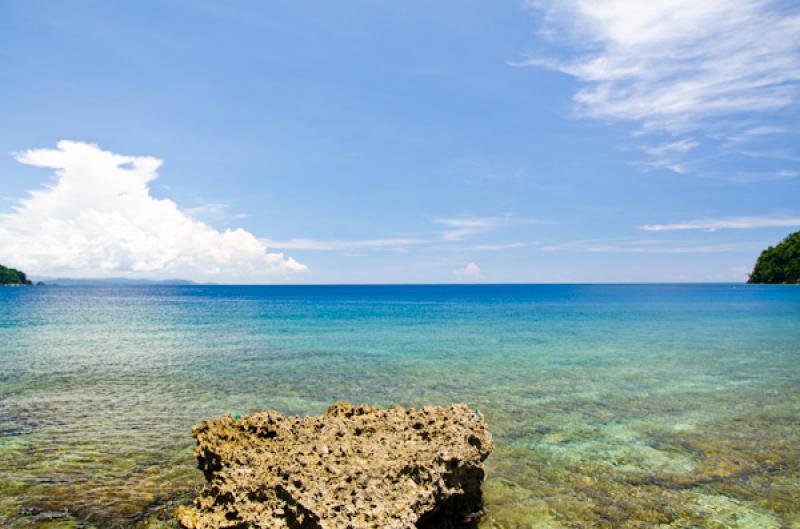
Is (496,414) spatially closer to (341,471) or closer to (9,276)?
(341,471)

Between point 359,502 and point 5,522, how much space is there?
516 cm

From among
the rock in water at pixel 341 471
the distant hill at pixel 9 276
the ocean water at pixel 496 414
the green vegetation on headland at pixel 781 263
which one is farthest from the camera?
the distant hill at pixel 9 276

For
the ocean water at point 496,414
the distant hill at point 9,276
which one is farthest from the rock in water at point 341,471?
the distant hill at point 9,276

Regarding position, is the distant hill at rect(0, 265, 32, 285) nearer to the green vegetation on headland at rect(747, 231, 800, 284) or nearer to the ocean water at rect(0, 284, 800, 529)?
the ocean water at rect(0, 284, 800, 529)

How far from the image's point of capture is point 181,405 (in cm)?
1306

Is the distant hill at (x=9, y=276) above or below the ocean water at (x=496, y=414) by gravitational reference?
above

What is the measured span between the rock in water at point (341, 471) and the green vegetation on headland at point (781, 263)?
183 m

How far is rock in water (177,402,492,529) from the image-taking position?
5465 millimetres

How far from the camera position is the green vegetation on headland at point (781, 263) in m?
148

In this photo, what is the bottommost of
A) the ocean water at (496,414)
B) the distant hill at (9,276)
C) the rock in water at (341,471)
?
the ocean water at (496,414)

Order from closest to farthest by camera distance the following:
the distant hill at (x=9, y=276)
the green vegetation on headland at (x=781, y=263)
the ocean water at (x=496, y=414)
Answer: the ocean water at (x=496, y=414) < the green vegetation on headland at (x=781, y=263) < the distant hill at (x=9, y=276)

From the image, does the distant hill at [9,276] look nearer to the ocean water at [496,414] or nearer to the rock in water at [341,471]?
the ocean water at [496,414]

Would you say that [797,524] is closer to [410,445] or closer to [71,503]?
[410,445]

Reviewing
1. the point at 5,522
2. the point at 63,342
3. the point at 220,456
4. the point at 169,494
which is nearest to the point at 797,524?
the point at 220,456
